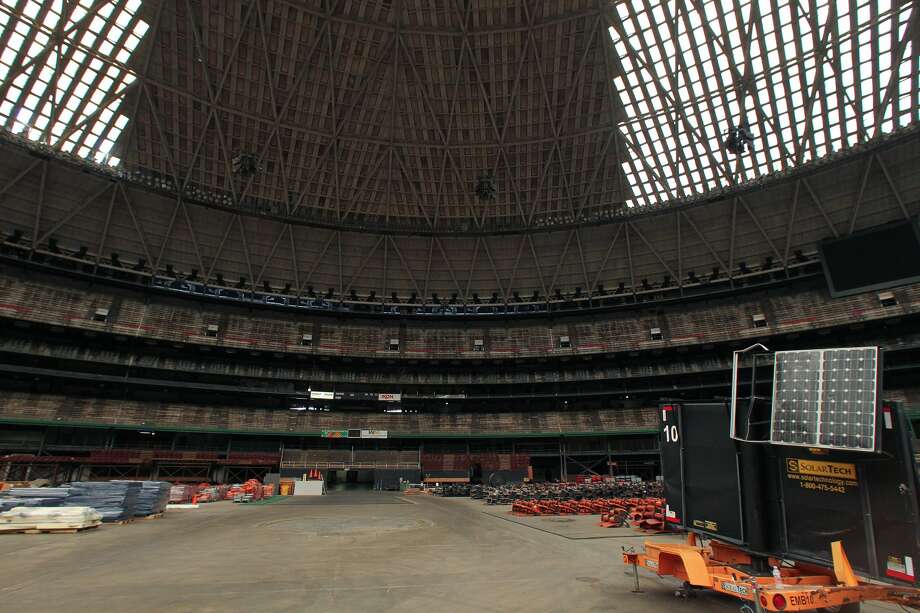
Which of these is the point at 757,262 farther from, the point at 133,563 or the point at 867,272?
the point at 133,563

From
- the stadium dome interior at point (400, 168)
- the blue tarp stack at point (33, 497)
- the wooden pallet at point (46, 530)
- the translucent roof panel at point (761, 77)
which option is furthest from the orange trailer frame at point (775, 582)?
the translucent roof panel at point (761, 77)

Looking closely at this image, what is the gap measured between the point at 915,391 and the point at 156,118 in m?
70.4

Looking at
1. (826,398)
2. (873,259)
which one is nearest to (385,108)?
(826,398)

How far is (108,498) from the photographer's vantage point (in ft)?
61.0

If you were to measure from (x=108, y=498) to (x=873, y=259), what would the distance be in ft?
197

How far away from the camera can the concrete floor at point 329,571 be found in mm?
7352

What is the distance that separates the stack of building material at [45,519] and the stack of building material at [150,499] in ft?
13.2

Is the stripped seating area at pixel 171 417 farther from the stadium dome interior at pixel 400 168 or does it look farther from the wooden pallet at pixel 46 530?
the wooden pallet at pixel 46 530

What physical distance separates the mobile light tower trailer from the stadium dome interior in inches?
1391

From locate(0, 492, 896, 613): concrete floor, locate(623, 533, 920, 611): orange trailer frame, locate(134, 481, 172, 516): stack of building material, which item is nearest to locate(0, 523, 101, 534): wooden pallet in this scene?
locate(0, 492, 896, 613): concrete floor

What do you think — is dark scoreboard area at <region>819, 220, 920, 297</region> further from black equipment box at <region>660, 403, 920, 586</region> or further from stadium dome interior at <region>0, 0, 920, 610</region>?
black equipment box at <region>660, 403, 920, 586</region>

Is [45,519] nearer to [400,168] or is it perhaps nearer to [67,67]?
[67,67]

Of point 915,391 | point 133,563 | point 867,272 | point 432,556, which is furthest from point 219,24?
point 915,391

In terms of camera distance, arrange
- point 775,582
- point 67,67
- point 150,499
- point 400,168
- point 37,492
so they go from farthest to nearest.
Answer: point 400,168, point 67,67, point 150,499, point 37,492, point 775,582
